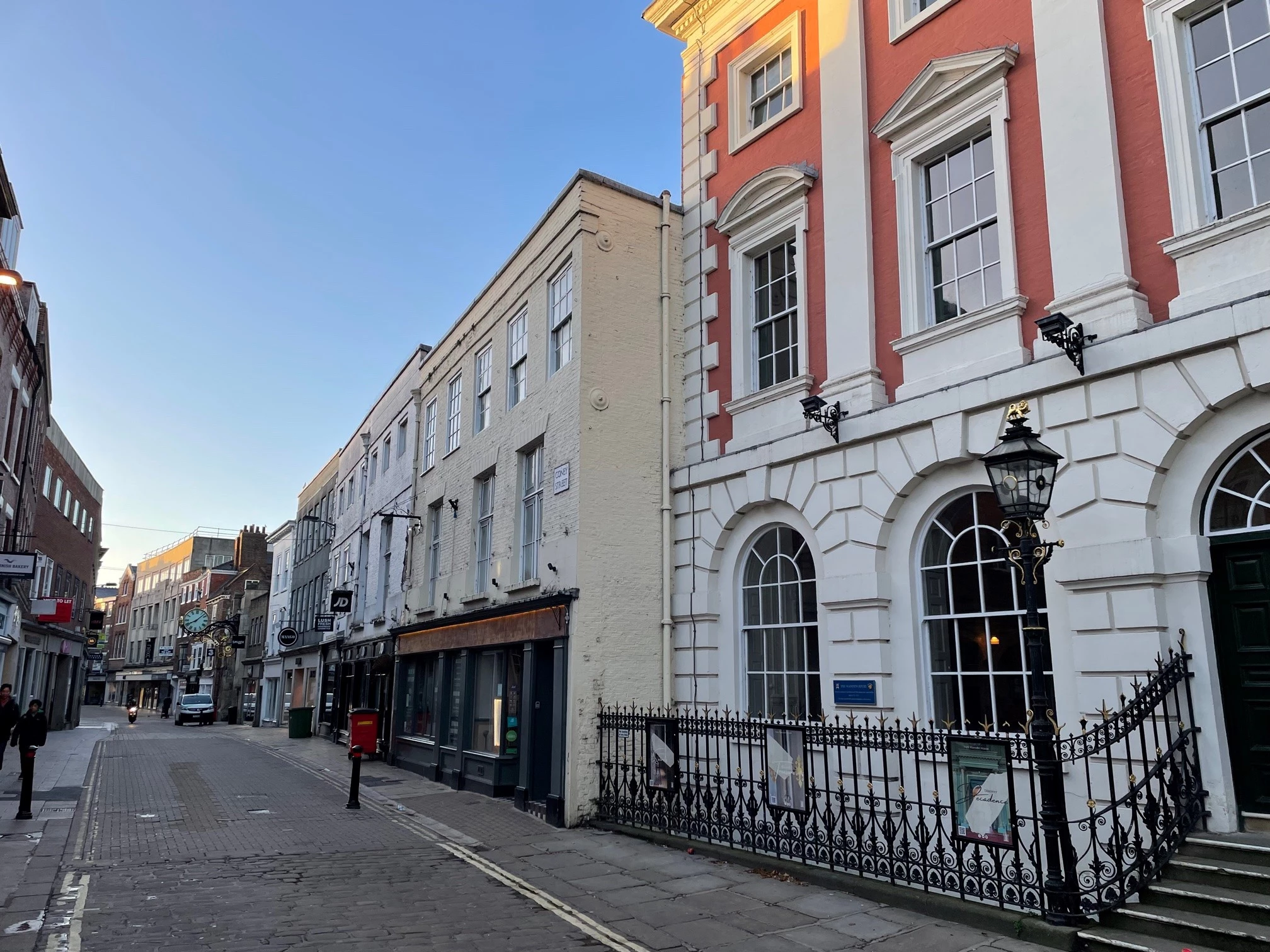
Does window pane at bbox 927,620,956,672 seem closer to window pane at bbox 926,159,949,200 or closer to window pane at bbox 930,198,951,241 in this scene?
window pane at bbox 930,198,951,241

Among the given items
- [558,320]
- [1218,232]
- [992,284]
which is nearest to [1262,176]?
[1218,232]

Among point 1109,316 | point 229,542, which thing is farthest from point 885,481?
point 229,542

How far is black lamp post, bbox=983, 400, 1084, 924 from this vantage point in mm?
6270

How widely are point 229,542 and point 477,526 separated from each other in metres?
71.1

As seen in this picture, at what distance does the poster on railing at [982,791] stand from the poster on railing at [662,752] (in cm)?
410

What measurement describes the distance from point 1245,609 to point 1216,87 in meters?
4.49

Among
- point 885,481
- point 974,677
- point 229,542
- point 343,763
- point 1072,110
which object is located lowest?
point 343,763

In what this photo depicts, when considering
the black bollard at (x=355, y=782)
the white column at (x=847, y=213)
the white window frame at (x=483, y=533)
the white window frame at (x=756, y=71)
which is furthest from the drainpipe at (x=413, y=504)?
the white column at (x=847, y=213)

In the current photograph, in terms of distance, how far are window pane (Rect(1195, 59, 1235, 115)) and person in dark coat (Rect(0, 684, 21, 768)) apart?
1896 cm

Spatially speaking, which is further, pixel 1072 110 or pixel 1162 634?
pixel 1072 110

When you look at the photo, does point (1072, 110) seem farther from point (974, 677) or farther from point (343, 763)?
point (343, 763)

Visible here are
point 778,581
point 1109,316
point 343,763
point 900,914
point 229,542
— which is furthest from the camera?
point 229,542

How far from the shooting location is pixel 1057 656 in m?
8.07

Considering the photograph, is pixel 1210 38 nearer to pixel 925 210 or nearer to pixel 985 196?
pixel 985 196
